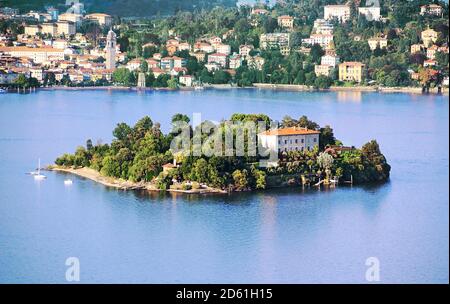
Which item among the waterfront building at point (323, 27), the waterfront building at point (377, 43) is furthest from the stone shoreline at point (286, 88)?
the waterfront building at point (323, 27)

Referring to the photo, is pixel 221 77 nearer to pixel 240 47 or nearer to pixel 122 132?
pixel 240 47

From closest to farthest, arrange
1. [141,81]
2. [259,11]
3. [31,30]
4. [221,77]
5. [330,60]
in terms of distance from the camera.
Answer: [141,81], [221,77], [330,60], [31,30], [259,11]

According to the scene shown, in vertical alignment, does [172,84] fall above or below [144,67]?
below

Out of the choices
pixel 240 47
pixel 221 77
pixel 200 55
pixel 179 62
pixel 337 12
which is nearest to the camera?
pixel 221 77

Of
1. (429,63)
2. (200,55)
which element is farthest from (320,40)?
(429,63)

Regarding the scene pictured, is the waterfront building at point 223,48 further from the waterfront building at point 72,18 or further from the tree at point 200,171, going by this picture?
the tree at point 200,171
